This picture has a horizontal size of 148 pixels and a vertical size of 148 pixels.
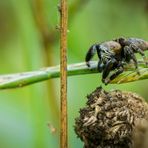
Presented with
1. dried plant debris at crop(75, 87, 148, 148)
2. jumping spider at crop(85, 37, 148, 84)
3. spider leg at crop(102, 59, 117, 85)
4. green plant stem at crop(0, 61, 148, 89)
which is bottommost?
dried plant debris at crop(75, 87, 148, 148)

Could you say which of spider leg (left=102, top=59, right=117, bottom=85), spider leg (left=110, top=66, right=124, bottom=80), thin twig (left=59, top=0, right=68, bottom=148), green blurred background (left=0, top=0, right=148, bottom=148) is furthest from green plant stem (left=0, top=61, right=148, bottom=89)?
green blurred background (left=0, top=0, right=148, bottom=148)

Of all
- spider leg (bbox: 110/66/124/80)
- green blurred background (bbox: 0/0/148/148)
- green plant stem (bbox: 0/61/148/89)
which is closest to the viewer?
green plant stem (bbox: 0/61/148/89)

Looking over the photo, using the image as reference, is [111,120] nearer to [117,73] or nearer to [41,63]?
[117,73]

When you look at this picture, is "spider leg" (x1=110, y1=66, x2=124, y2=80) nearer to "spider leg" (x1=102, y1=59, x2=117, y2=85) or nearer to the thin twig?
"spider leg" (x1=102, y1=59, x2=117, y2=85)

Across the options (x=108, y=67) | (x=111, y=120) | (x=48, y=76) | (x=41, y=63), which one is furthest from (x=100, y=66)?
(x=41, y=63)

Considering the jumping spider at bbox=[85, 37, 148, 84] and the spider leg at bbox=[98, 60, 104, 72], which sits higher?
the jumping spider at bbox=[85, 37, 148, 84]

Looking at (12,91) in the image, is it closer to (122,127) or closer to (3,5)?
(3,5)

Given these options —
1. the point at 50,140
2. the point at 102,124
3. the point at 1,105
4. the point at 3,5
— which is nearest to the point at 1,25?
the point at 3,5
